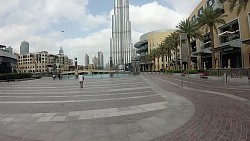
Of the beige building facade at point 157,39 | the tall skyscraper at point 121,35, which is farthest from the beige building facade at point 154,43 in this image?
the tall skyscraper at point 121,35

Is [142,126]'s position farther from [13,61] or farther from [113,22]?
[113,22]

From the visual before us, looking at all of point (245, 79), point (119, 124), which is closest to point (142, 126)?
point (119, 124)

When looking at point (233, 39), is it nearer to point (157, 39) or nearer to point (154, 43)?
point (157, 39)

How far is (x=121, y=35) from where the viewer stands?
573 ft

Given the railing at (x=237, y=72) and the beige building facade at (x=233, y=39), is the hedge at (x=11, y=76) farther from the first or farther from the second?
the beige building facade at (x=233, y=39)

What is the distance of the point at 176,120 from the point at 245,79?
19956 millimetres

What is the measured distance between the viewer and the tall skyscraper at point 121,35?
566ft

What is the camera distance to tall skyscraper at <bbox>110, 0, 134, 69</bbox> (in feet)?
566

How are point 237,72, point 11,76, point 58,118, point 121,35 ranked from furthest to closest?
point 121,35 → point 11,76 → point 237,72 → point 58,118

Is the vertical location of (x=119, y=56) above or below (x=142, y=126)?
above

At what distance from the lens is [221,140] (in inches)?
210

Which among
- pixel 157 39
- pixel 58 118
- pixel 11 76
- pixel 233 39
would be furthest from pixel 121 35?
pixel 58 118

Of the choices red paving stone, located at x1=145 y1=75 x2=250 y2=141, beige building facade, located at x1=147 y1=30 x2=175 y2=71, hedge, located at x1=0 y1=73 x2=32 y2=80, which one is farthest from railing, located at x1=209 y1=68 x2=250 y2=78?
beige building facade, located at x1=147 y1=30 x2=175 y2=71

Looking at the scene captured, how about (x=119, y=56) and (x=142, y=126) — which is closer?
(x=142, y=126)
